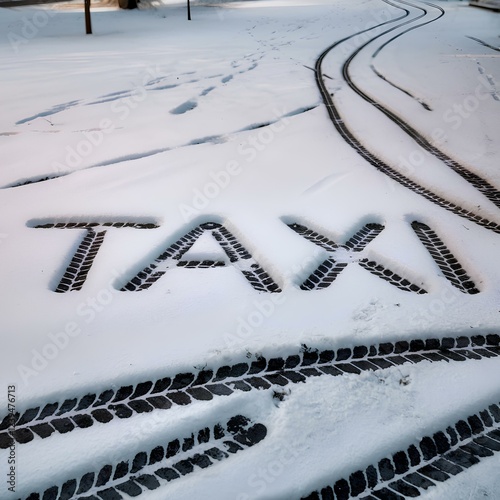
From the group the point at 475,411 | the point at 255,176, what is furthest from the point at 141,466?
the point at 255,176

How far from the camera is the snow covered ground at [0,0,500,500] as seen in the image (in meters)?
1.66

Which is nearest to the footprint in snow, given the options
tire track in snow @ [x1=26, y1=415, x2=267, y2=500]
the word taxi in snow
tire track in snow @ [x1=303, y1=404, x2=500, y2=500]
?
the word taxi in snow

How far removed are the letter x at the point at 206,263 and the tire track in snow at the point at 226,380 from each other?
54cm

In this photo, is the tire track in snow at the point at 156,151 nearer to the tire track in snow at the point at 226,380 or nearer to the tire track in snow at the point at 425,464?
the tire track in snow at the point at 226,380

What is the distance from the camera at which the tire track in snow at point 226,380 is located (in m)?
1.77

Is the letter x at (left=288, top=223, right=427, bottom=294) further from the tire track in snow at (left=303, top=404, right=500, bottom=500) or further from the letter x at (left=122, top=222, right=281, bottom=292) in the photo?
the tire track in snow at (left=303, top=404, right=500, bottom=500)

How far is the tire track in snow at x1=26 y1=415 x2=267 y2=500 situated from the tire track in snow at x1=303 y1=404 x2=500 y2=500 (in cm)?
32

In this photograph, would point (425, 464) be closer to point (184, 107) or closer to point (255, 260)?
point (255, 260)

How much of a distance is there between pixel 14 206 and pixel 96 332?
5.28ft

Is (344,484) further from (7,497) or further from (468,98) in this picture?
(468,98)

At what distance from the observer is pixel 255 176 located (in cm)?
382

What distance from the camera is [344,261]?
2748 millimetres

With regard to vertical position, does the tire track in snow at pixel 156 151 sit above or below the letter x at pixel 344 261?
above

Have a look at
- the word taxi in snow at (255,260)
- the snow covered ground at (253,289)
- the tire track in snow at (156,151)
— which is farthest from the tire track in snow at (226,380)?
the tire track in snow at (156,151)
